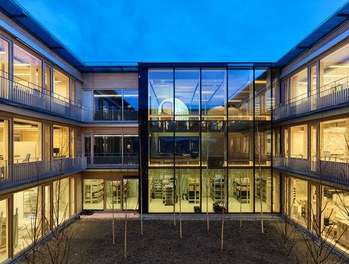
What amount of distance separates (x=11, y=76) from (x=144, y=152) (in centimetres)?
904

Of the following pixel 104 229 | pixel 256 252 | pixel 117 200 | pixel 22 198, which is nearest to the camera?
pixel 256 252

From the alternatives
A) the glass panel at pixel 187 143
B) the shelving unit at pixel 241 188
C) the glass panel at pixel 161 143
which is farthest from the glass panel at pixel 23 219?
the shelving unit at pixel 241 188

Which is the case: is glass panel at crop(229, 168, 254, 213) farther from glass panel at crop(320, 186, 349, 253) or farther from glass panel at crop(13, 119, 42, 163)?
glass panel at crop(13, 119, 42, 163)

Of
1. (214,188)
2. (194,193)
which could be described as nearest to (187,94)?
(214,188)

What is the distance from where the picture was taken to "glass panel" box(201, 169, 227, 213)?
16094mm

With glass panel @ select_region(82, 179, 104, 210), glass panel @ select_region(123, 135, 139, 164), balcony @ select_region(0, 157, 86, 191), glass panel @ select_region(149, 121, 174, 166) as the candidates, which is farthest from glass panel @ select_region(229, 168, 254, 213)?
balcony @ select_region(0, 157, 86, 191)

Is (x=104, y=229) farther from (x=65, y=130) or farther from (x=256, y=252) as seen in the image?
(x=256, y=252)

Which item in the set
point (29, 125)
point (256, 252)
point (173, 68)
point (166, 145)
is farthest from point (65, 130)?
point (256, 252)

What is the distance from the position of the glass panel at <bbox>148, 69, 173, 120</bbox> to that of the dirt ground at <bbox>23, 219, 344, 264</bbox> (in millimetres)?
7643

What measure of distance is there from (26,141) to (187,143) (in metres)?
10.1

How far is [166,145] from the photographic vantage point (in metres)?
16.4

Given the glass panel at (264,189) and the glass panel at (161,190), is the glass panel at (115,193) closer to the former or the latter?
the glass panel at (161,190)

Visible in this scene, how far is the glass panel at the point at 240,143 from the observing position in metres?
16.2

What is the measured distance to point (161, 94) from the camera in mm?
16750
